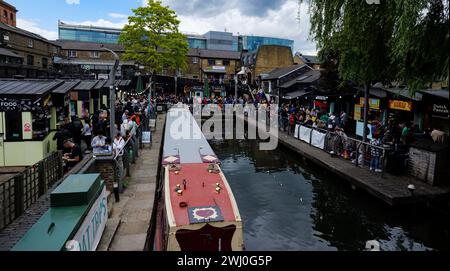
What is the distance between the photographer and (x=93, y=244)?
6578 millimetres

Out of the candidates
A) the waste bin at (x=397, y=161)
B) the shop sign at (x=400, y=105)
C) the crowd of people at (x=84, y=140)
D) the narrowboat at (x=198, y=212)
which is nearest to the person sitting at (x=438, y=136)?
the waste bin at (x=397, y=161)

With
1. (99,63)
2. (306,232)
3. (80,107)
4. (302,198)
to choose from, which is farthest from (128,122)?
(99,63)

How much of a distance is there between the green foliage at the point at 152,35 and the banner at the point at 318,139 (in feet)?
83.5

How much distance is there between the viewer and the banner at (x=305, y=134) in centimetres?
2227

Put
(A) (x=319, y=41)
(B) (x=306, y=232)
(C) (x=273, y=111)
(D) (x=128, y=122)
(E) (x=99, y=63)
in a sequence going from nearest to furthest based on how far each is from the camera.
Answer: (B) (x=306, y=232), (A) (x=319, y=41), (D) (x=128, y=122), (C) (x=273, y=111), (E) (x=99, y=63)

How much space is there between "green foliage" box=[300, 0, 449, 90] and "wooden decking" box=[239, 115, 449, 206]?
3.62 m

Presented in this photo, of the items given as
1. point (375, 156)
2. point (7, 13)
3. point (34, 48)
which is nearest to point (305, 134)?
point (375, 156)

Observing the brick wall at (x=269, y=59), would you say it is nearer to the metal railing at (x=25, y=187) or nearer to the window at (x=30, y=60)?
the window at (x=30, y=60)

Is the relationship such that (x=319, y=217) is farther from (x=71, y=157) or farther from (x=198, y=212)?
(x=71, y=157)

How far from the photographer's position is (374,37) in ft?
45.1

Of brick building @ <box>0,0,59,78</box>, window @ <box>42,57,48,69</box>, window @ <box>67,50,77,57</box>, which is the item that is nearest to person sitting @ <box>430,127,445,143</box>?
brick building @ <box>0,0,59,78</box>

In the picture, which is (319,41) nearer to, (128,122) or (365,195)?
(365,195)

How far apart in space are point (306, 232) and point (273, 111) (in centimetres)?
2137

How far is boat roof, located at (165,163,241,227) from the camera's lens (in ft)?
22.9
